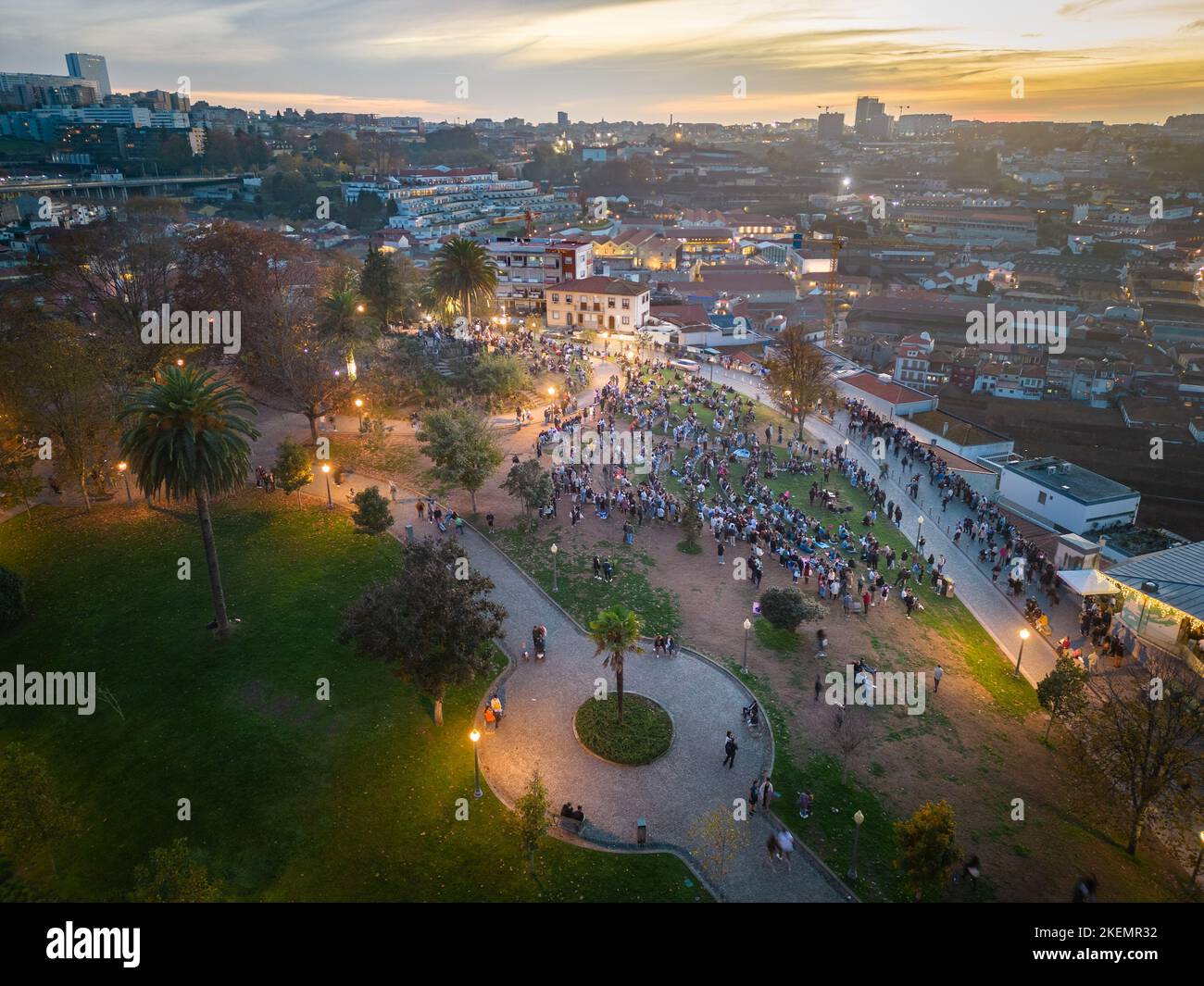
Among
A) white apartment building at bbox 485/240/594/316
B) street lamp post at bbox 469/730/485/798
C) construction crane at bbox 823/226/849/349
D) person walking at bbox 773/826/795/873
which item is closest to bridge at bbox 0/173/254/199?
white apartment building at bbox 485/240/594/316

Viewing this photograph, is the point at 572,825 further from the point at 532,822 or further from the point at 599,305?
the point at 599,305

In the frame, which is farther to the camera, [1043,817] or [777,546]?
[777,546]

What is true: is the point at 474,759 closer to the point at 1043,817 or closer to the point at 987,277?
the point at 1043,817

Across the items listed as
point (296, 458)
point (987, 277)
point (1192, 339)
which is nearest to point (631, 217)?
point (987, 277)

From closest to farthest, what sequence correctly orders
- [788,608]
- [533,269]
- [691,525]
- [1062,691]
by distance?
1. [1062,691]
2. [788,608]
3. [691,525]
4. [533,269]

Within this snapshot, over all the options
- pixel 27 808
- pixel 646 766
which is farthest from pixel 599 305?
pixel 27 808

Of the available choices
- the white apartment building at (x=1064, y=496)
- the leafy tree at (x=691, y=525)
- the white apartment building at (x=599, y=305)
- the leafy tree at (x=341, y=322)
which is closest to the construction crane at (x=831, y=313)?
the white apartment building at (x=599, y=305)

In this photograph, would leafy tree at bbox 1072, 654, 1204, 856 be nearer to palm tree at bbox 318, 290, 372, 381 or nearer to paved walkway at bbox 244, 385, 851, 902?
paved walkway at bbox 244, 385, 851, 902
